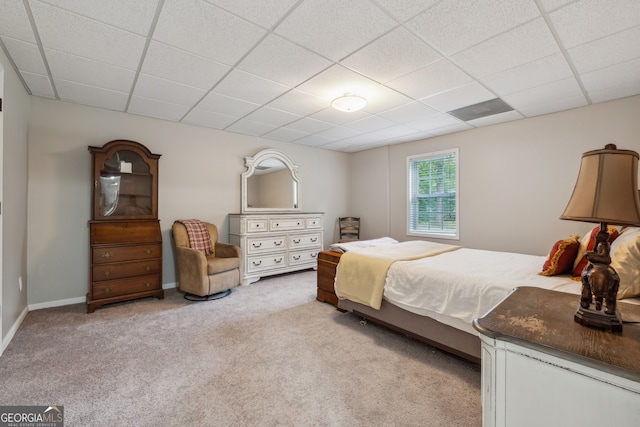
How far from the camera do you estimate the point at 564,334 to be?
3.06ft

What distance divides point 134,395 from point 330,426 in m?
1.25

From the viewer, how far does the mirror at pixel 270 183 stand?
4766 mm

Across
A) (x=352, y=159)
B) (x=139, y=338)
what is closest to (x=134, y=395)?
(x=139, y=338)

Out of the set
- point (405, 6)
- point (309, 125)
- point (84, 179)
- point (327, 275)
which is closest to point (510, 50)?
point (405, 6)

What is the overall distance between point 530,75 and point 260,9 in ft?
8.16

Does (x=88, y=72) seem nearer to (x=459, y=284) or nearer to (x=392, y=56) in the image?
(x=392, y=56)

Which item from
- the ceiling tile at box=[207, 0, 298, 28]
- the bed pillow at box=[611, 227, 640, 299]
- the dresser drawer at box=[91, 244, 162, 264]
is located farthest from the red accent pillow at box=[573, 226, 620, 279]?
the dresser drawer at box=[91, 244, 162, 264]

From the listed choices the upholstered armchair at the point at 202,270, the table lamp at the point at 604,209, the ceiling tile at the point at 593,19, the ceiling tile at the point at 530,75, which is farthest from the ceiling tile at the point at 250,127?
the table lamp at the point at 604,209

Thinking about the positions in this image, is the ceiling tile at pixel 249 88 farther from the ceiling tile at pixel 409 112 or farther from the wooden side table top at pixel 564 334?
the wooden side table top at pixel 564 334

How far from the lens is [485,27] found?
1.92m

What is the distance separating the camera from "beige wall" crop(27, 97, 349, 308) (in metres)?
3.18

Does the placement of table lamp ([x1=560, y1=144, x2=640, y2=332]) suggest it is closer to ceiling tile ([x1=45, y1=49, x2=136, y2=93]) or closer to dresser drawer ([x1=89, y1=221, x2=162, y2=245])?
ceiling tile ([x1=45, y1=49, x2=136, y2=93])

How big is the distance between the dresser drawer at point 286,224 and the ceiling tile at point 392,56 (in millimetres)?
2728

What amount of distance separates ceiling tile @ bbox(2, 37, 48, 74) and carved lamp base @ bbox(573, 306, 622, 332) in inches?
149
